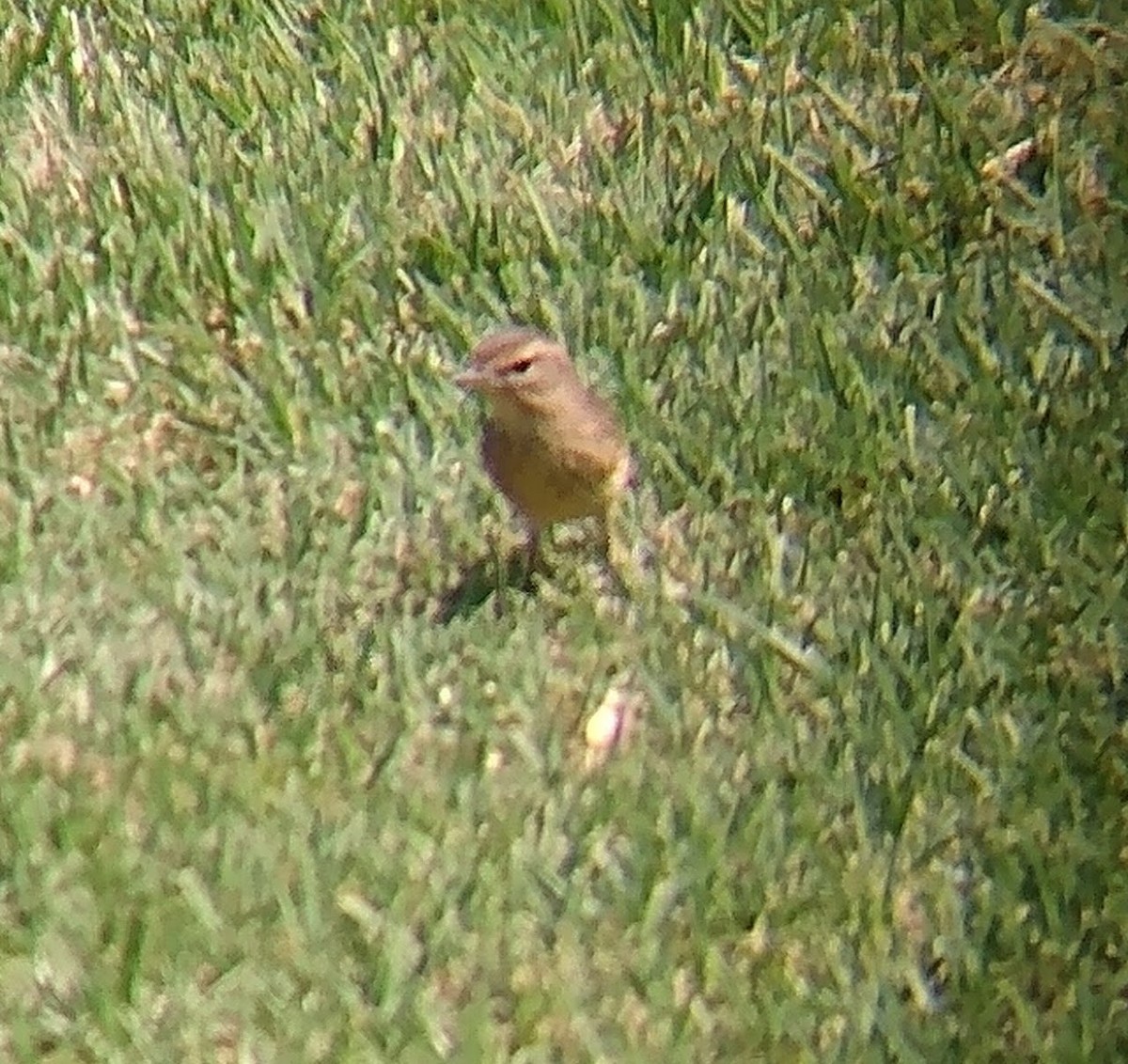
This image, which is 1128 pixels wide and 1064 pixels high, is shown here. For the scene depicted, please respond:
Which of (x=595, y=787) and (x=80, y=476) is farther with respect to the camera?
(x=80, y=476)

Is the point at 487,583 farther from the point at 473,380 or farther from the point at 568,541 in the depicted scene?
the point at 473,380

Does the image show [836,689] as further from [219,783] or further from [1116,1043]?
[219,783]

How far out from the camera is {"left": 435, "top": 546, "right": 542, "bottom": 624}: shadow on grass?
14.2 feet

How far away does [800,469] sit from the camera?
4.52 meters

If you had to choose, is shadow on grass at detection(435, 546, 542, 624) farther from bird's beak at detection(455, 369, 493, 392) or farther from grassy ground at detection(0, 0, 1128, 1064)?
bird's beak at detection(455, 369, 493, 392)

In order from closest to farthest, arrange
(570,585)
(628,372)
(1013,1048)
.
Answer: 1. (1013,1048)
2. (570,585)
3. (628,372)

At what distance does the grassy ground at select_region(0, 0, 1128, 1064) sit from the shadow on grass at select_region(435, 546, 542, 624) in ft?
0.11

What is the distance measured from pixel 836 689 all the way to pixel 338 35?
2.35 meters

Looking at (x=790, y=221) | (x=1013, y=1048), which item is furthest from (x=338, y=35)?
(x=1013, y=1048)

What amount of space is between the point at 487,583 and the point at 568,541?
22 cm

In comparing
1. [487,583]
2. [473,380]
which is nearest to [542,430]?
[473,380]

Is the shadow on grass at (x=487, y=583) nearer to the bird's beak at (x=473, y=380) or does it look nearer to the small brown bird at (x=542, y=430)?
the small brown bird at (x=542, y=430)

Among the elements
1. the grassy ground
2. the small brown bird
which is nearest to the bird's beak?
the small brown bird

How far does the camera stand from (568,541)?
4.55m
